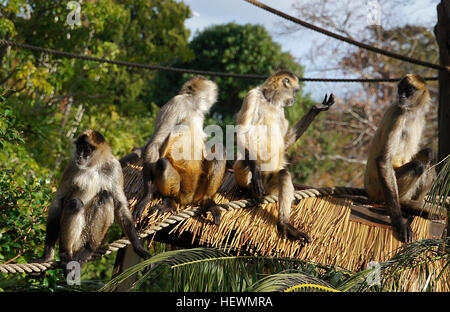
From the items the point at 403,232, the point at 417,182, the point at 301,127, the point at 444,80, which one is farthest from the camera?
the point at 301,127

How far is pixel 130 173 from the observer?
19.5 feet

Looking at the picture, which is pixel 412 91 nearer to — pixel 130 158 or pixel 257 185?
pixel 257 185

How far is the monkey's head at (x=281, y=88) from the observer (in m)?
6.18

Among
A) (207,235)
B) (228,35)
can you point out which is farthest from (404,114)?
(228,35)

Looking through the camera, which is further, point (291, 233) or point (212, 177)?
point (212, 177)

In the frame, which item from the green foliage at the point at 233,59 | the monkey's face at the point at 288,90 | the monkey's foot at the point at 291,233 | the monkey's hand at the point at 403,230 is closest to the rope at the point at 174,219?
the monkey's foot at the point at 291,233

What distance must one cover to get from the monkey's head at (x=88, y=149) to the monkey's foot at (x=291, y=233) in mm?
1883

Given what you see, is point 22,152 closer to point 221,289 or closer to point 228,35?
point 221,289

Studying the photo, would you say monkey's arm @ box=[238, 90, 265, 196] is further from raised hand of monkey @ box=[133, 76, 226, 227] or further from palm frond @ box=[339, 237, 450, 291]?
palm frond @ box=[339, 237, 450, 291]

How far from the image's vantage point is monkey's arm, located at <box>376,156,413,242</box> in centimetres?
478

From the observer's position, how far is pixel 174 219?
4.88m

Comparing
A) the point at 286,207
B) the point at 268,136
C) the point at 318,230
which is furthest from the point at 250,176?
the point at 318,230

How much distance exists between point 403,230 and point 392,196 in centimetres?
47

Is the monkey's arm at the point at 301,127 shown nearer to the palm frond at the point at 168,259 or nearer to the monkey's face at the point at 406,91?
the monkey's face at the point at 406,91
